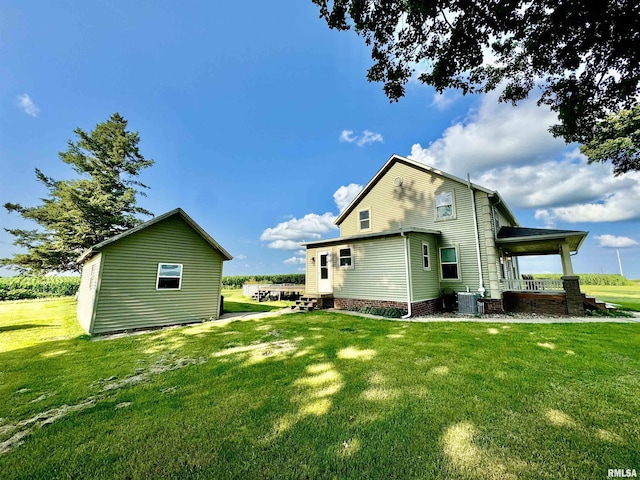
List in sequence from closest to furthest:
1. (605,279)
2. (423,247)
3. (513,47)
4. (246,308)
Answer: (513,47) → (423,247) → (246,308) → (605,279)

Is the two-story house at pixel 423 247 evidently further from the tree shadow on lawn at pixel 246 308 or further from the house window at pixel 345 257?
the tree shadow on lawn at pixel 246 308

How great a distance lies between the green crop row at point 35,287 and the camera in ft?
71.6

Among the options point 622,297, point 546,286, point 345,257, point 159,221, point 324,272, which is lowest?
point 622,297

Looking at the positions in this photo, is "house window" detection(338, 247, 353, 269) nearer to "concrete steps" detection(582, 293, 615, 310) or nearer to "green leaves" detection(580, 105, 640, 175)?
"concrete steps" detection(582, 293, 615, 310)

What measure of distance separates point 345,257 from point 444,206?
18.9 feet

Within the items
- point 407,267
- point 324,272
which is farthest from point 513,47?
point 324,272

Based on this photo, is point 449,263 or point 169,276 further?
point 449,263

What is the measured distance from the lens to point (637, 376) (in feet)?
13.7

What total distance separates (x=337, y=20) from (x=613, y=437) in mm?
8924

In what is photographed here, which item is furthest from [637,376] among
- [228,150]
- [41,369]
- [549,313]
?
[228,150]

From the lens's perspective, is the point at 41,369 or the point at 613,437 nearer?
the point at 613,437

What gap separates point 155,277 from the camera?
956 centimetres

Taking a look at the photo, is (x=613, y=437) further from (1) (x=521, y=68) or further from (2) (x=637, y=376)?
(1) (x=521, y=68)

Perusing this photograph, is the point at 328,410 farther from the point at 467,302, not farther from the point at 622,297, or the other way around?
the point at 622,297
